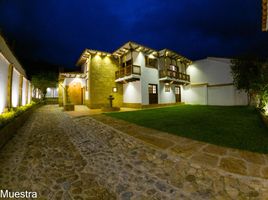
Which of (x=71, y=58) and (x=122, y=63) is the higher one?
(x=71, y=58)

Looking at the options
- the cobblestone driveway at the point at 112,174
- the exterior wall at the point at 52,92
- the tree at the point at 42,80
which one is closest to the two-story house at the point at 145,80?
the tree at the point at 42,80

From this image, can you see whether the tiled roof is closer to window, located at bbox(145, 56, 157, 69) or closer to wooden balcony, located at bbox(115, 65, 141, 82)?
wooden balcony, located at bbox(115, 65, 141, 82)

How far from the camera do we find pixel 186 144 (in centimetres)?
425

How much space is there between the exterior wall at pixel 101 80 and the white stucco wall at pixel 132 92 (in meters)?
0.83

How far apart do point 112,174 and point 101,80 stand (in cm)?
1328

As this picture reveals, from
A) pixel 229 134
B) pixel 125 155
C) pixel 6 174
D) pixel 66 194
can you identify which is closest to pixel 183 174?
pixel 125 155

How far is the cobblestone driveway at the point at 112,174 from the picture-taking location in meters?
2.50

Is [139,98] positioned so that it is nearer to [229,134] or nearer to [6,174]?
[229,134]

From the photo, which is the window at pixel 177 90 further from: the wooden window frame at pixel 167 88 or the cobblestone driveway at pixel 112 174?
the cobblestone driveway at pixel 112 174

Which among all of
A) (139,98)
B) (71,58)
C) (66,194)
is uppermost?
(71,58)

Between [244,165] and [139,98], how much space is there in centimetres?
1179

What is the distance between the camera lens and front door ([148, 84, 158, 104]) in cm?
1542

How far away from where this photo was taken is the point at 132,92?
1550 cm

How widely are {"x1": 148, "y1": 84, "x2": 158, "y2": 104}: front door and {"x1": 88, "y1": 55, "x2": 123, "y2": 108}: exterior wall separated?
12.6 feet
